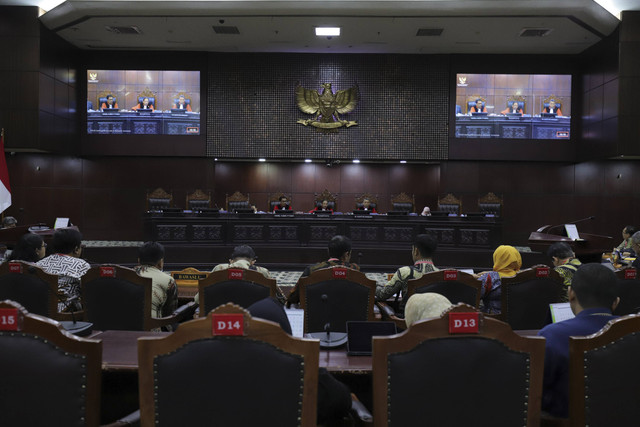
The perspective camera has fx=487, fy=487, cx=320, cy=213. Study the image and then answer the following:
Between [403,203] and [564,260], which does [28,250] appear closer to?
[564,260]

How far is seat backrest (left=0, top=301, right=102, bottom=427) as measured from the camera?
1412mm

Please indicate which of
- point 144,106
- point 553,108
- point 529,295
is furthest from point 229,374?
point 553,108

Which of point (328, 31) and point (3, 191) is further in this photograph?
point (328, 31)

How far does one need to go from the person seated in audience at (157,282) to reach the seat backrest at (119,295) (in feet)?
0.69

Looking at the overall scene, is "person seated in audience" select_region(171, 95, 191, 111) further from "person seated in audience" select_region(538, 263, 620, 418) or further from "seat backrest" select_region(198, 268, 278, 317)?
"person seated in audience" select_region(538, 263, 620, 418)

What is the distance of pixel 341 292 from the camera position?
2945mm

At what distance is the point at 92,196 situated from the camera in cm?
1272

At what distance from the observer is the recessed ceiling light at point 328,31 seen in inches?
412

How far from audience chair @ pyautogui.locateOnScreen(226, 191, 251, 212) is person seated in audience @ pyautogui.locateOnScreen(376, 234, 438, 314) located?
8.08 m

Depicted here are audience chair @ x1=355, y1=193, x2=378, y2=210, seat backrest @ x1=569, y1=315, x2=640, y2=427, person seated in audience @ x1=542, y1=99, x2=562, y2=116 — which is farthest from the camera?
person seated in audience @ x1=542, y1=99, x2=562, y2=116

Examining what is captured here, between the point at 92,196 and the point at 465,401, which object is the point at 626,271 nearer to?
the point at 465,401

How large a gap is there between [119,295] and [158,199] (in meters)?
9.22

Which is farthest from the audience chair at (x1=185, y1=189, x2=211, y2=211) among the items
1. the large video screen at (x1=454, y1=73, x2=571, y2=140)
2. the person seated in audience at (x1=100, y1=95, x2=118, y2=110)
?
the large video screen at (x1=454, y1=73, x2=571, y2=140)

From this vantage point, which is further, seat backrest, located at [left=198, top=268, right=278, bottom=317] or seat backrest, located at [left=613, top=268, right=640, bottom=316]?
seat backrest, located at [left=613, top=268, right=640, bottom=316]
